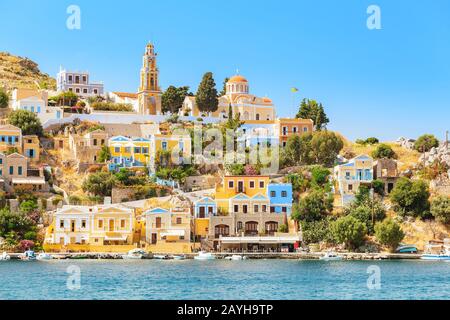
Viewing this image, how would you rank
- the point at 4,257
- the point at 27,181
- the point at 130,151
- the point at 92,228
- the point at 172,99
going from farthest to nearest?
the point at 172,99, the point at 130,151, the point at 27,181, the point at 92,228, the point at 4,257

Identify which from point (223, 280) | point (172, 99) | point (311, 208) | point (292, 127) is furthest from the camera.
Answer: point (172, 99)

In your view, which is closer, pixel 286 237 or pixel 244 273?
pixel 244 273

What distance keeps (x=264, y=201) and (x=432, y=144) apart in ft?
47.5

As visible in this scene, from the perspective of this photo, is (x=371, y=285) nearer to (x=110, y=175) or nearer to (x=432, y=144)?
(x=110, y=175)

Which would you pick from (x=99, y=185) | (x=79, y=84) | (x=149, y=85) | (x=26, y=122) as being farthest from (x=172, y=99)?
(x=99, y=185)

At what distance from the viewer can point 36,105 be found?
2334 inches

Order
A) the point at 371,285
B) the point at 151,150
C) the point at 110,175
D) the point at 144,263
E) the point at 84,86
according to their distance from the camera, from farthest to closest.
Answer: the point at 84,86, the point at 151,150, the point at 110,175, the point at 144,263, the point at 371,285

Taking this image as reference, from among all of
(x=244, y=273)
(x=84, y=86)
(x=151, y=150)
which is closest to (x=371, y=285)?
(x=244, y=273)

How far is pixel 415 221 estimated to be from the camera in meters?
47.2

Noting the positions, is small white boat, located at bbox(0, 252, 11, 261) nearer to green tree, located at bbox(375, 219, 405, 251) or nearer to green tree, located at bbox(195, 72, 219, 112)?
green tree, located at bbox(375, 219, 405, 251)

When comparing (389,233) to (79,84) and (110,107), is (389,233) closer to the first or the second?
(110,107)

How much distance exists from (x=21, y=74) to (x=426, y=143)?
41.7 metres

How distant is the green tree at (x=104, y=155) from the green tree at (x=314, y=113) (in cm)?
1608

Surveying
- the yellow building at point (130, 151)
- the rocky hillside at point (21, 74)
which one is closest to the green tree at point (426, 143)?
the yellow building at point (130, 151)
